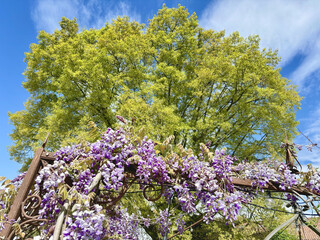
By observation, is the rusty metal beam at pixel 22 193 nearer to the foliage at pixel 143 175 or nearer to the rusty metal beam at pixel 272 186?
the foliage at pixel 143 175

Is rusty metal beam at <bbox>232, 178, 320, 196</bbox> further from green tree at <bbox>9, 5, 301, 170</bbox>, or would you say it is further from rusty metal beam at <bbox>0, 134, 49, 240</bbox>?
Result: green tree at <bbox>9, 5, 301, 170</bbox>

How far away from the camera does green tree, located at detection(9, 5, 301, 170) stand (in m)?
7.71

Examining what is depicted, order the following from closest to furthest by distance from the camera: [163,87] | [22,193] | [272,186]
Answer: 1. [22,193]
2. [272,186]
3. [163,87]

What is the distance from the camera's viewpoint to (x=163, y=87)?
803 cm

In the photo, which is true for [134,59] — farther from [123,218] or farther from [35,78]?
[123,218]

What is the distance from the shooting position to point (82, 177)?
1.63 metres

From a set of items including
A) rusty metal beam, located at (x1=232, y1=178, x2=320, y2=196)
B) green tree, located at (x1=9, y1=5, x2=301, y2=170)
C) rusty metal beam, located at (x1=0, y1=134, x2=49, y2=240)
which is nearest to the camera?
rusty metal beam, located at (x1=0, y1=134, x2=49, y2=240)

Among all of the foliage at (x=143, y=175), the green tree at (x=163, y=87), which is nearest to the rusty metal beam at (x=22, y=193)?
the foliage at (x=143, y=175)

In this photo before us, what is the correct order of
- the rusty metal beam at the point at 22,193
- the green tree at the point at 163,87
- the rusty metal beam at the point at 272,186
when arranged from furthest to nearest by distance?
the green tree at the point at 163,87 → the rusty metal beam at the point at 272,186 → the rusty metal beam at the point at 22,193

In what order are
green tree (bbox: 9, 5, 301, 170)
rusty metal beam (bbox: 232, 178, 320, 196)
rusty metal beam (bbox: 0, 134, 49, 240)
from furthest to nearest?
green tree (bbox: 9, 5, 301, 170) < rusty metal beam (bbox: 232, 178, 320, 196) < rusty metal beam (bbox: 0, 134, 49, 240)

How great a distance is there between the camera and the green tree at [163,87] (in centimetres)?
771

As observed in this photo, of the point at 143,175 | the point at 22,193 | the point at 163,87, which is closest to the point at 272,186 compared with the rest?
the point at 143,175

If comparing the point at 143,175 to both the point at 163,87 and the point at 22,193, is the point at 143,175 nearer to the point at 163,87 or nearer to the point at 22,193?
the point at 22,193

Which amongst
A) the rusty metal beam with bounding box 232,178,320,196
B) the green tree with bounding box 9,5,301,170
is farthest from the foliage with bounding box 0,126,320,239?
the green tree with bounding box 9,5,301,170
